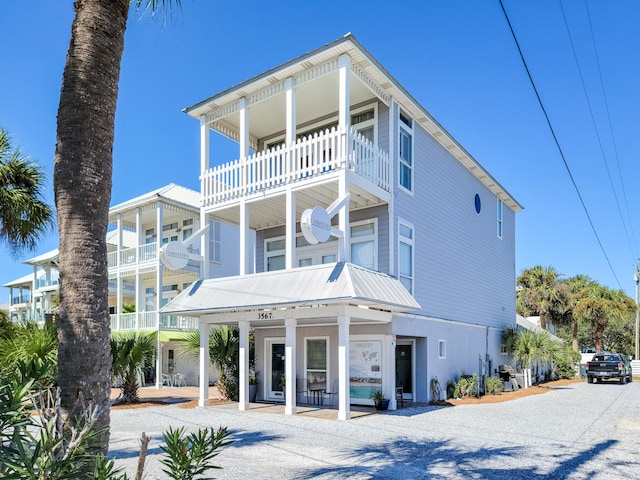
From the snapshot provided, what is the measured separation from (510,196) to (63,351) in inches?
942

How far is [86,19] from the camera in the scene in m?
5.51

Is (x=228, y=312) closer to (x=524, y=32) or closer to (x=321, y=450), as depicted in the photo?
(x=321, y=450)

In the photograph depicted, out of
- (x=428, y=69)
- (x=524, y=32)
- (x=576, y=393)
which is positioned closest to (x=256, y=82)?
(x=428, y=69)

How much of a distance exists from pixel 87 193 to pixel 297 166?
1069 cm

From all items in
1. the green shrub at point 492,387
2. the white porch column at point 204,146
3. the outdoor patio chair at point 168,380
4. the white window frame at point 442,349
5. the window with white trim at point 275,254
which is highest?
the white porch column at point 204,146

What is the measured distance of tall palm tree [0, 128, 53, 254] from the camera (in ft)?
44.5

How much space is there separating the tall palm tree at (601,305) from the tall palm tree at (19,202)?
1451 inches

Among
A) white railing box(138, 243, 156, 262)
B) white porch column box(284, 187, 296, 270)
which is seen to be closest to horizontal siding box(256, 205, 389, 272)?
white porch column box(284, 187, 296, 270)

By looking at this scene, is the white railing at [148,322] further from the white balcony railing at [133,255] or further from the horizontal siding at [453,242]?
the horizontal siding at [453,242]

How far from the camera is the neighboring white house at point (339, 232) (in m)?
14.0

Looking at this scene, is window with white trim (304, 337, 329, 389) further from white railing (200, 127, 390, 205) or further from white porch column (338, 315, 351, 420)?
white railing (200, 127, 390, 205)

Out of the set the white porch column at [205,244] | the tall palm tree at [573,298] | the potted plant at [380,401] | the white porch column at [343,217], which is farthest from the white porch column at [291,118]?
the tall palm tree at [573,298]

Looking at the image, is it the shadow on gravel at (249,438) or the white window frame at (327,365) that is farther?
the white window frame at (327,365)

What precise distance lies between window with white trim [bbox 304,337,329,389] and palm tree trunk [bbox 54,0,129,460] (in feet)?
39.8
